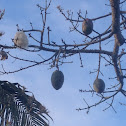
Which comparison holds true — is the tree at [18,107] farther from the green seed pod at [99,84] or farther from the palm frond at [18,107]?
the green seed pod at [99,84]

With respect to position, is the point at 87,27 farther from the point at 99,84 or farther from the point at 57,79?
the point at 99,84

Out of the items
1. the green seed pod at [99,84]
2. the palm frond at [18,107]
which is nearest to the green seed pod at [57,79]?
the palm frond at [18,107]

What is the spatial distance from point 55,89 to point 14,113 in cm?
57

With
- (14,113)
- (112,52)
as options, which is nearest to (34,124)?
(14,113)

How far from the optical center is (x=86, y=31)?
3.25 metres

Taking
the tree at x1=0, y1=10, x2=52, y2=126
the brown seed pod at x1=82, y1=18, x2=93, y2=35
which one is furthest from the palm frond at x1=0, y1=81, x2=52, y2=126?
the brown seed pod at x1=82, y1=18, x2=93, y2=35

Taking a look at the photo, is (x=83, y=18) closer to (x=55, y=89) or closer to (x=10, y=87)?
(x=55, y=89)

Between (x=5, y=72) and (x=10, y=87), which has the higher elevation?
(x=5, y=72)

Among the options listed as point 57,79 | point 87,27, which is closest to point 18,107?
point 57,79

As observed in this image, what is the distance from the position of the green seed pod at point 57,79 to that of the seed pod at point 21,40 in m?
0.58

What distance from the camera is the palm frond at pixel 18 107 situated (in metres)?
2.87

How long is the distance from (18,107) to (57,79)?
2.15 ft

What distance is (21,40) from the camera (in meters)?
3.06

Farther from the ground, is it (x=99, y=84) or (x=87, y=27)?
(x=87, y=27)
